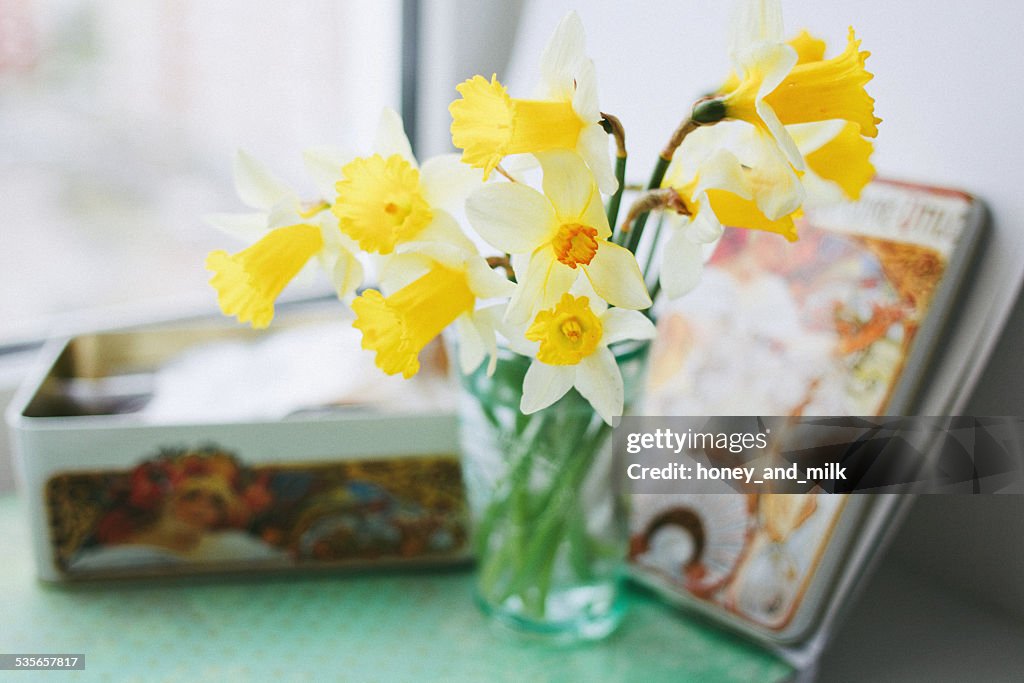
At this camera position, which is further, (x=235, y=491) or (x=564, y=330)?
(x=235, y=491)

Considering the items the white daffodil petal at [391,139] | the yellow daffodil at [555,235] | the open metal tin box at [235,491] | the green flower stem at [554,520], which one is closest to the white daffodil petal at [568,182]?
the yellow daffodil at [555,235]

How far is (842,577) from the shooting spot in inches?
28.0

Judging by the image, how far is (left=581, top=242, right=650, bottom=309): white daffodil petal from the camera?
18.4 inches

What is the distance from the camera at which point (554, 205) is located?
47 cm

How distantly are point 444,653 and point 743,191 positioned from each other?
18.4 inches

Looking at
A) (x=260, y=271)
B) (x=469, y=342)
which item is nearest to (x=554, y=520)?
(x=469, y=342)

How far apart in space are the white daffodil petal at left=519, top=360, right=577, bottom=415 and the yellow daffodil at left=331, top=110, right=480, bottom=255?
9cm

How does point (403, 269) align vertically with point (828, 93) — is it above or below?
below

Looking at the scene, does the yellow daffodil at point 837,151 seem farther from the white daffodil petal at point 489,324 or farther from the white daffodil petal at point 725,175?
the white daffodil petal at point 489,324

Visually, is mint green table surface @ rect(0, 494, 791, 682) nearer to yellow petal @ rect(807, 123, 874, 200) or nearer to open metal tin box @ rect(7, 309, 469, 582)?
open metal tin box @ rect(7, 309, 469, 582)

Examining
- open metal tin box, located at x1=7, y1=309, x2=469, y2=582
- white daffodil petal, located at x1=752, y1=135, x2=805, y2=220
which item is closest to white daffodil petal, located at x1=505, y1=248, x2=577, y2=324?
white daffodil petal, located at x1=752, y1=135, x2=805, y2=220

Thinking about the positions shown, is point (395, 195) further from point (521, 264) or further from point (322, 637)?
point (322, 637)

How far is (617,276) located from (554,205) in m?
0.05

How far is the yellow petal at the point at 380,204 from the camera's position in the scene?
507 millimetres
